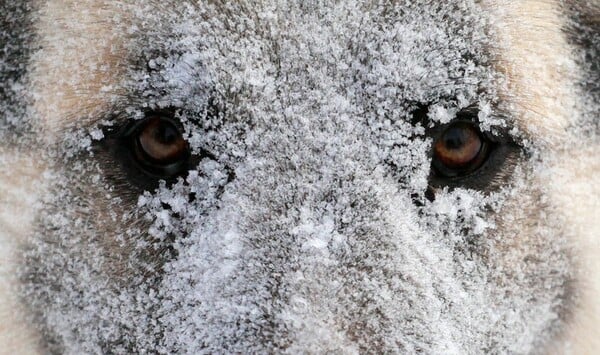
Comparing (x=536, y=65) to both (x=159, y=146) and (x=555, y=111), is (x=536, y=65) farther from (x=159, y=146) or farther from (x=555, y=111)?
(x=159, y=146)

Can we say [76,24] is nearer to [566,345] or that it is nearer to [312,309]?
[312,309]

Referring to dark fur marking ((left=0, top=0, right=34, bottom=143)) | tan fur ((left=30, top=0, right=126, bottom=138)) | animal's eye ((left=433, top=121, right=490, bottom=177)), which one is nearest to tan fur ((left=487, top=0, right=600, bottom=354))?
animal's eye ((left=433, top=121, right=490, bottom=177))

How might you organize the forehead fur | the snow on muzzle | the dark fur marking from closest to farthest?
the snow on muzzle, the forehead fur, the dark fur marking

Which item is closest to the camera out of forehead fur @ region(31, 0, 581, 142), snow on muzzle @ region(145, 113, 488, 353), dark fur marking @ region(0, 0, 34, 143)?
snow on muzzle @ region(145, 113, 488, 353)

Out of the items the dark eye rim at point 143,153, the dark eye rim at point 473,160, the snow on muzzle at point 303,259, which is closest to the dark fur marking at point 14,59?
the dark eye rim at point 143,153

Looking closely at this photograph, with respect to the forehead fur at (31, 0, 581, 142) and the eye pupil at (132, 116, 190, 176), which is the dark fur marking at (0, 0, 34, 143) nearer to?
the forehead fur at (31, 0, 581, 142)

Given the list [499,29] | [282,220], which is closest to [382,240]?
[282,220]

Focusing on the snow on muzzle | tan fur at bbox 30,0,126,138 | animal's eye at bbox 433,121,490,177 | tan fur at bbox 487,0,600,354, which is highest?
tan fur at bbox 487,0,600,354

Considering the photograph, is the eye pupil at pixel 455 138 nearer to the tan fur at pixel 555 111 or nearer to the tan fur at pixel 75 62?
the tan fur at pixel 555 111
